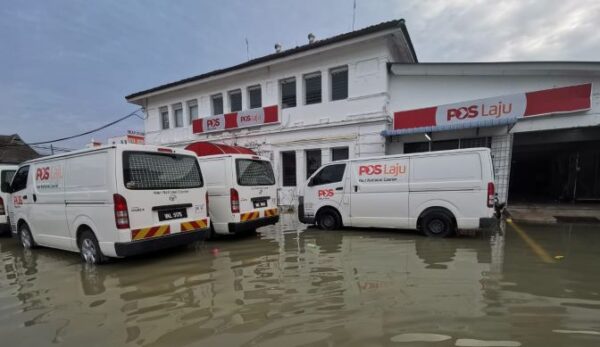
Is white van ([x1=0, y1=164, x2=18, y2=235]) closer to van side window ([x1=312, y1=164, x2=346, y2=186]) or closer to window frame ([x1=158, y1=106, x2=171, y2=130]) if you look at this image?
van side window ([x1=312, y1=164, x2=346, y2=186])

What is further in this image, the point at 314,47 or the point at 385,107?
the point at 314,47

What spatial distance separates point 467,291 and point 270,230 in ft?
18.4

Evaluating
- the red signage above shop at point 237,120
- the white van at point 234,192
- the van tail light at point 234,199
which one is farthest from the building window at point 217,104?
the van tail light at point 234,199

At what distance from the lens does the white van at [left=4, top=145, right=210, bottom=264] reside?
15.9 ft

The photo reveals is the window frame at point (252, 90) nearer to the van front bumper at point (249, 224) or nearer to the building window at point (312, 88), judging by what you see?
the building window at point (312, 88)

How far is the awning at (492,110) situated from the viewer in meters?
9.16

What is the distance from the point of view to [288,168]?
1365 cm

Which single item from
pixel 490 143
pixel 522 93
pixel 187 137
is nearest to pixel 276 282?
pixel 490 143

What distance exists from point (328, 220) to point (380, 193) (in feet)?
5.43

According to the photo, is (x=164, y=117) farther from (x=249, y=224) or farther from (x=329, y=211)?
(x=329, y=211)

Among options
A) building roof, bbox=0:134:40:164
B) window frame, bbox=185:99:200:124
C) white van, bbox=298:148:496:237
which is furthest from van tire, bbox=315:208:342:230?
building roof, bbox=0:134:40:164

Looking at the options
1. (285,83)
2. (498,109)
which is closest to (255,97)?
(285,83)

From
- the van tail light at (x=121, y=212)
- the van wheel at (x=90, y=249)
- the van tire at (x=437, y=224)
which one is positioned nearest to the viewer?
the van tail light at (x=121, y=212)

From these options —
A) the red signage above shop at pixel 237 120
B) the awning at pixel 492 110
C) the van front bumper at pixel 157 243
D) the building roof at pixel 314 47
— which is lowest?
the van front bumper at pixel 157 243
